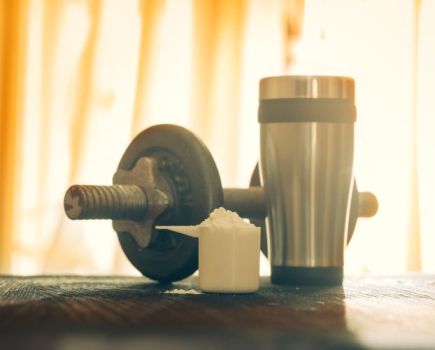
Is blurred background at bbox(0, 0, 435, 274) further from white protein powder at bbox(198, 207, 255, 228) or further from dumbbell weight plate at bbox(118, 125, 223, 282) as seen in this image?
white protein powder at bbox(198, 207, 255, 228)

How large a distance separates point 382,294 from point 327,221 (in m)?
0.13

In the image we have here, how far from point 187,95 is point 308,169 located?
3.83 ft

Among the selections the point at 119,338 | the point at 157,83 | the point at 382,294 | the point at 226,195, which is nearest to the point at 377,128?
the point at 157,83

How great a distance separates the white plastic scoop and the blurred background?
1.24 m

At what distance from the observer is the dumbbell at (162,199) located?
1.14 metres

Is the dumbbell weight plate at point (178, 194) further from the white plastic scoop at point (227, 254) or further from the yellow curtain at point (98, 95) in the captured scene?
the yellow curtain at point (98, 95)

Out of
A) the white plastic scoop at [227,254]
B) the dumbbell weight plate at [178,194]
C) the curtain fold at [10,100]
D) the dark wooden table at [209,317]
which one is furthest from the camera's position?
the curtain fold at [10,100]

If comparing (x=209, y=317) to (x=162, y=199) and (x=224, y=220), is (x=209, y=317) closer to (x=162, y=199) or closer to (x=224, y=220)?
(x=224, y=220)

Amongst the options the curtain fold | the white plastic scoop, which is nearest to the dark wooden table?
the white plastic scoop

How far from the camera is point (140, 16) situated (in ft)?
7.46

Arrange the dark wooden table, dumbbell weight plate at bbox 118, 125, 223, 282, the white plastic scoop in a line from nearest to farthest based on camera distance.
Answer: the dark wooden table < the white plastic scoop < dumbbell weight plate at bbox 118, 125, 223, 282

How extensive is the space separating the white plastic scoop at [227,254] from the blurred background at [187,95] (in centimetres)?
124

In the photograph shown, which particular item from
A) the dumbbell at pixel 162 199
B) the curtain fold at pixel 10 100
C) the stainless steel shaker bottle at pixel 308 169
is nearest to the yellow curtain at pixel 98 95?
the curtain fold at pixel 10 100

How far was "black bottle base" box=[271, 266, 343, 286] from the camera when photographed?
46.1 inches
